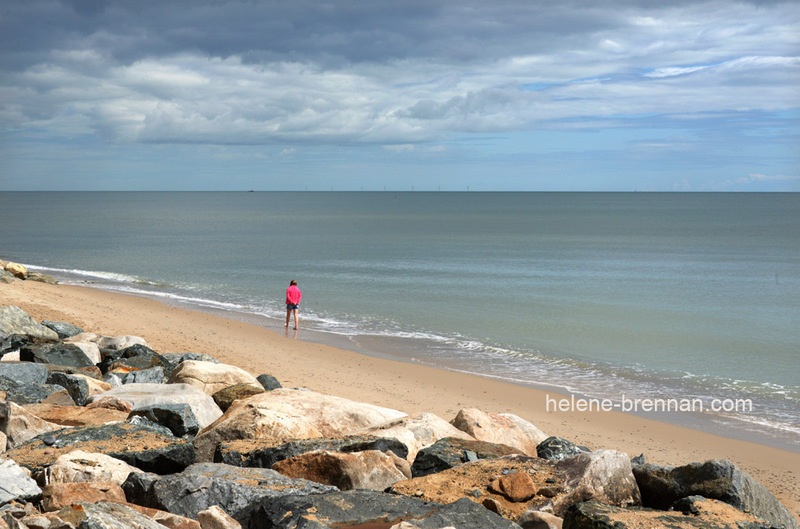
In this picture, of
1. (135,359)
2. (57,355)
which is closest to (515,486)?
(135,359)

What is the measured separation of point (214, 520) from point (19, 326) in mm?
12131

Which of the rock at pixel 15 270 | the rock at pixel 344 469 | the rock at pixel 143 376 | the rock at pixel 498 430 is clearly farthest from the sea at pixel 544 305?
the rock at pixel 344 469

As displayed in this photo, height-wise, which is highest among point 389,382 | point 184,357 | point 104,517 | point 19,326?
point 104,517

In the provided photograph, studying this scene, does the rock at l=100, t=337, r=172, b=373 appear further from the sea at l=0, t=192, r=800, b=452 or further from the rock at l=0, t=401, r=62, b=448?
the sea at l=0, t=192, r=800, b=452

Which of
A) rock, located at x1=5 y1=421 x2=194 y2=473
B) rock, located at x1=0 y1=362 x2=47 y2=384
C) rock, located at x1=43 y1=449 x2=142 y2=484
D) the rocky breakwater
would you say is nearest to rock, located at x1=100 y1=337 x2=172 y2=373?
rock, located at x1=0 y1=362 x2=47 y2=384

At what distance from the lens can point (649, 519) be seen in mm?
5090

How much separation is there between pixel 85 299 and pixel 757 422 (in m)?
23.6

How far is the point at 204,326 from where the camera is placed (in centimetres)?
2295

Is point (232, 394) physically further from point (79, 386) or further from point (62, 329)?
point (62, 329)

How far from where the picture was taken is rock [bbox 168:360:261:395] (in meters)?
10.8

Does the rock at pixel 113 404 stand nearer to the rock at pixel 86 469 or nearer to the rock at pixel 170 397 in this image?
the rock at pixel 170 397

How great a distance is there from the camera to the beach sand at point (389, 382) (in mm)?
12281

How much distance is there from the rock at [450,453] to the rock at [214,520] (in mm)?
2366

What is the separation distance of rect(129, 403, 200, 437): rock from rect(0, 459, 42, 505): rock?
8.96 feet
